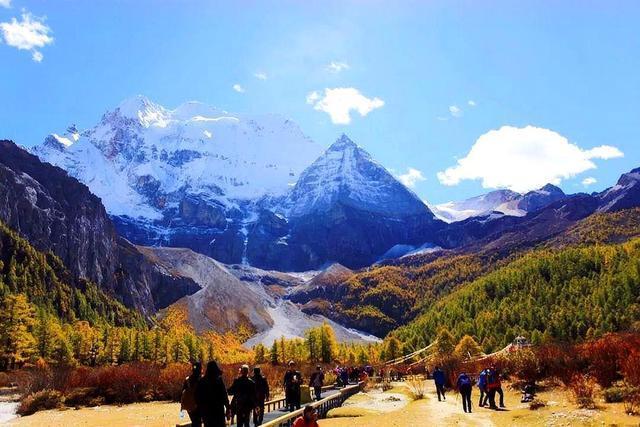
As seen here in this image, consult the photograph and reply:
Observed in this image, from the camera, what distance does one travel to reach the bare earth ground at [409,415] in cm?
2417

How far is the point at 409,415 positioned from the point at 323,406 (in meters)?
5.29

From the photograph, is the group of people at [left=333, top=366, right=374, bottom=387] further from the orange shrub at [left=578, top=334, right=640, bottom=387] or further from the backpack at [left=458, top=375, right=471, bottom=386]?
the orange shrub at [left=578, top=334, right=640, bottom=387]

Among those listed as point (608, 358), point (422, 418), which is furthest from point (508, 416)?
point (608, 358)

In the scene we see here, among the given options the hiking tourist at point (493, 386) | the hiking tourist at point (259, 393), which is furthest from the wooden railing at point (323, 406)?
the hiking tourist at point (493, 386)

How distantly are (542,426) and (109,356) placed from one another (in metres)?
88.5

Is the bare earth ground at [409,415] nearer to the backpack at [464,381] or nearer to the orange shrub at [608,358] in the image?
the backpack at [464,381]

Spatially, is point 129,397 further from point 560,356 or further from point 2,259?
point 2,259

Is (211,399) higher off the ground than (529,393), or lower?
higher

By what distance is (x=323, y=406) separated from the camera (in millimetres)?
34594

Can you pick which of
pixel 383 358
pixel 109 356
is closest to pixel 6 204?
pixel 109 356

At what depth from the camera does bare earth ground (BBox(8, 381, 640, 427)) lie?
24175 millimetres

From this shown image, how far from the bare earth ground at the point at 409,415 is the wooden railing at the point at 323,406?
85 centimetres

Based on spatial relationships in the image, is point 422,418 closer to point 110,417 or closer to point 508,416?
point 508,416

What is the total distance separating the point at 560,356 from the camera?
37.5 m
